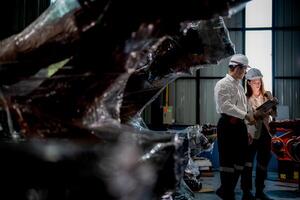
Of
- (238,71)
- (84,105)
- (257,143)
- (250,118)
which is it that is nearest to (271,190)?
(257,143)

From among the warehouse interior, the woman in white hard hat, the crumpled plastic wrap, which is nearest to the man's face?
the woman in white hard hat

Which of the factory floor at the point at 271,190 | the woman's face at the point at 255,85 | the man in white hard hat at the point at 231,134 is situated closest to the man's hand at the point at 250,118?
the man in white hard hat at the point at 231,134

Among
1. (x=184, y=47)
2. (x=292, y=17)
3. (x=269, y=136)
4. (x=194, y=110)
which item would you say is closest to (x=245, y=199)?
(x=269, y=136)

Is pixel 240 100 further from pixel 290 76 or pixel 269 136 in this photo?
pixel 290 76

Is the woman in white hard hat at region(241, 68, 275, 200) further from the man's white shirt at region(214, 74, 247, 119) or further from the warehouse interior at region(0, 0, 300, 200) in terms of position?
the warehouse interior at region(0, 0, 300, 200)

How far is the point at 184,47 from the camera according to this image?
1.87 metres

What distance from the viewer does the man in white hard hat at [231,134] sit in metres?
4.45

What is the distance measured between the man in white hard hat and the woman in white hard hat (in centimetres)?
48

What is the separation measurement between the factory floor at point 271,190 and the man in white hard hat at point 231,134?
0.78m

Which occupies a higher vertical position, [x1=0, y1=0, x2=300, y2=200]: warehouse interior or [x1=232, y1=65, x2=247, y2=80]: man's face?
[x1=232, y1=65, x2=247, y2=80]: man's face

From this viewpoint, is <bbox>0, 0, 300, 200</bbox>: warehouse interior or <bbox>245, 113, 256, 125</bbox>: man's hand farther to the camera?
<bbox>245, 113, 256, 125</bbox>: man's hand

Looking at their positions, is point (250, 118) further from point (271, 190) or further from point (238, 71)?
point (271, 190)

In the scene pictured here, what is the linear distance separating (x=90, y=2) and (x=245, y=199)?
14.3ft

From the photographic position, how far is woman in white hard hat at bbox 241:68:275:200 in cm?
499
